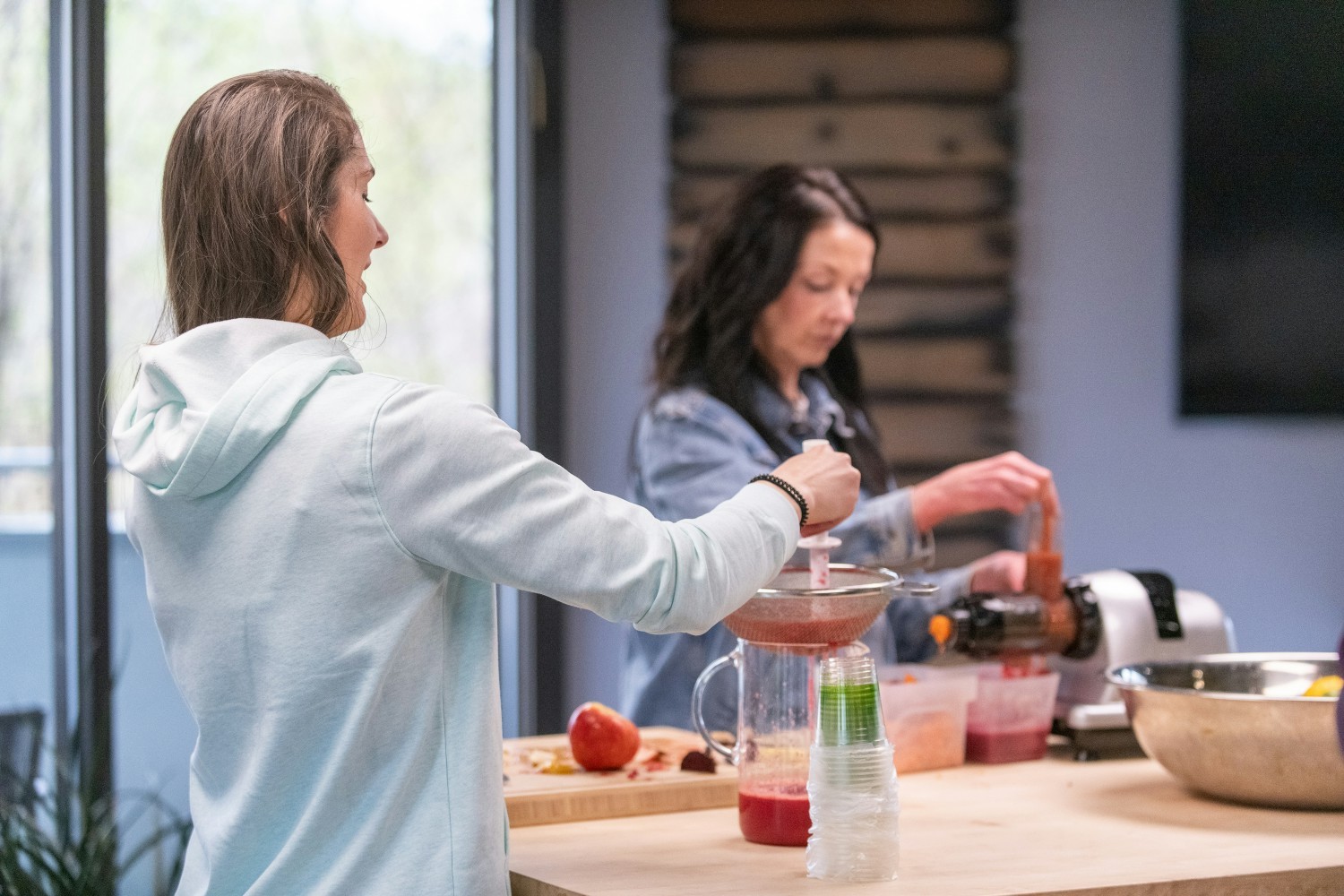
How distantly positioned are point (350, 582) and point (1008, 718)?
1201 millimetres

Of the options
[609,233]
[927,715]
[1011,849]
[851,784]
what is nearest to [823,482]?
[851,784]

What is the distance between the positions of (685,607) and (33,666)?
248cm

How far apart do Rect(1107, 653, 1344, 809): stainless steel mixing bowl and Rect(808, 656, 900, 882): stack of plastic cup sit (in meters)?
0.51

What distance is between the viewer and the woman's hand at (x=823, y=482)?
150 centimetres

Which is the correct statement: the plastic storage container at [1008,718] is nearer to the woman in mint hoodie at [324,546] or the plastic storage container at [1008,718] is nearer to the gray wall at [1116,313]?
the woman in mint hoodie at [324,546]

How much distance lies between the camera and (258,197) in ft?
4.42

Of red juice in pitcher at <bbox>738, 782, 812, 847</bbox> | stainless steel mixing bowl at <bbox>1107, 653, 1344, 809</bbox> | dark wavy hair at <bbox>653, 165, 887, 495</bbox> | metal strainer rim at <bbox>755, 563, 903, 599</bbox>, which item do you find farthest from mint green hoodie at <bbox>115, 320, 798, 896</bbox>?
dark wavy hair at <bbox>653, 165, 887, 495</bbox>

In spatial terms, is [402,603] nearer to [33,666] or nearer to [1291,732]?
[1291,732]

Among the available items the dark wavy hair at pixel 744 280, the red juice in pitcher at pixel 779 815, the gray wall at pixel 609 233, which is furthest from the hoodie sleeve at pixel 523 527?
the gray wall at pixel 609 233

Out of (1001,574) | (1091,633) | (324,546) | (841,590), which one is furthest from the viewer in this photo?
(1001,574)

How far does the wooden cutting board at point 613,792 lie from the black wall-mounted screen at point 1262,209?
2203mm

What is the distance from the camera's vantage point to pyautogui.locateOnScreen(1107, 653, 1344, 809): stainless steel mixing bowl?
1.75 m

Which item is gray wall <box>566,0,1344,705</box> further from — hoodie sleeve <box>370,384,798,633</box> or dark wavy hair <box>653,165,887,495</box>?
hoodie sleeve <box>370,384,798,633</box>

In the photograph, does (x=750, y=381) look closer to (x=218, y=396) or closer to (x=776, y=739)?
(x=776, y=739)
